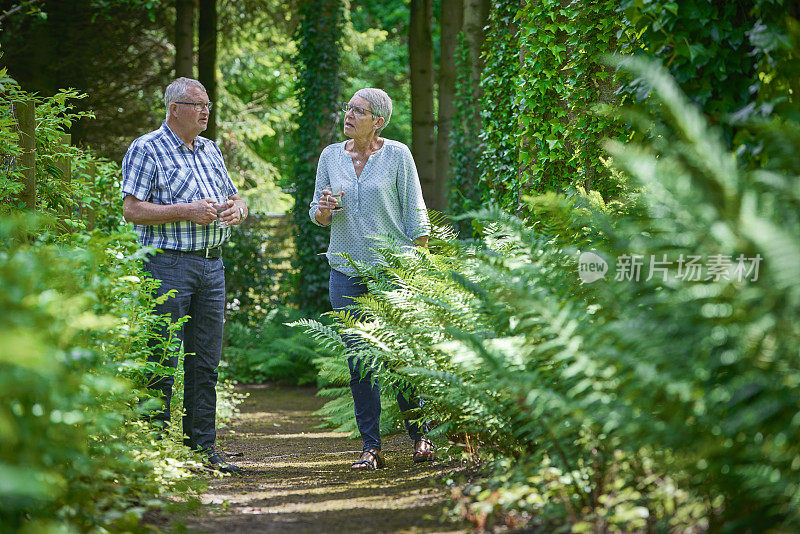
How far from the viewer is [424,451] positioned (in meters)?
4.59

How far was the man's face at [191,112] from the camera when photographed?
4703 mm

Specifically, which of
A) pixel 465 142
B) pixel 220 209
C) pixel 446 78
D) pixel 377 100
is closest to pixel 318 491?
pixel 220 209

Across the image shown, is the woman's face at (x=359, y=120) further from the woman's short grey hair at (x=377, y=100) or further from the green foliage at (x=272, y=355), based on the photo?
the green foliage at (x=272, y=355)

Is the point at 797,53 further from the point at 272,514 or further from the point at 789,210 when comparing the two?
the point at 272,514

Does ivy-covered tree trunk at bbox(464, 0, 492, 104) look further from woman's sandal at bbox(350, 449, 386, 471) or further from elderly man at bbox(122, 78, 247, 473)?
woman's sandal at bbox(350, 449, 386, 471)

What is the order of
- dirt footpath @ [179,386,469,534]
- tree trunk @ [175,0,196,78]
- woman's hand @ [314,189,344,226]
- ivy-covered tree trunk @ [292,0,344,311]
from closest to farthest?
dirt footpath @ [179,386,469,534] < woman's hand @ [314,189,344,226] < tree trunk @ [175,0,196,78] < ivy-covered tree trunk @ [292,0,344,311]

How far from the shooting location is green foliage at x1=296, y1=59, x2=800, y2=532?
196 cm

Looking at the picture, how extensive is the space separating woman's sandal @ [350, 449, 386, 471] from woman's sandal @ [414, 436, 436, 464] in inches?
8.6

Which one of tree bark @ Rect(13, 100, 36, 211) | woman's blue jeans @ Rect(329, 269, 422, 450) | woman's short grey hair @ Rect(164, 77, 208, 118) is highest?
woman's short grey hair @ Rect(164, 77, 208, 118)

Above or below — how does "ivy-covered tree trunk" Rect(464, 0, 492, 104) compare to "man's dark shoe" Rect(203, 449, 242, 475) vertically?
above

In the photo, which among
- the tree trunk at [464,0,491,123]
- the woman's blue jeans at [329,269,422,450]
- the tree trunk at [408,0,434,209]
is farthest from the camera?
the tree trunk at [408,0,434,209]

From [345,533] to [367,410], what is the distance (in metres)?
1.93

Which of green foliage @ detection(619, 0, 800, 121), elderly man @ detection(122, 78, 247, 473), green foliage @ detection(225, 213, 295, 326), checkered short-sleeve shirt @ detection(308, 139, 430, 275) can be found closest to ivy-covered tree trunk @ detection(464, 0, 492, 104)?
green foliage @ detection(225, 213, 295, 326)

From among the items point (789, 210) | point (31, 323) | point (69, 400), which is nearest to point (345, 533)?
point (69, 400)
